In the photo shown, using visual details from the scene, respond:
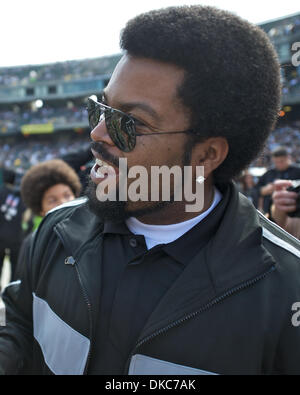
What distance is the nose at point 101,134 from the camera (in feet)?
4.69

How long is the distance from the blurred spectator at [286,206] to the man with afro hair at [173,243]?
39 cm

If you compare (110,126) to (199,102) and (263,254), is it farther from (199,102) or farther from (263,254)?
(263,254)

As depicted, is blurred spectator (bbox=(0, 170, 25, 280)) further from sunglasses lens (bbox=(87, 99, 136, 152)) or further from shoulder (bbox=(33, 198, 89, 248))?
sunglasses lens (bbox=(87, 99, 136, 152))

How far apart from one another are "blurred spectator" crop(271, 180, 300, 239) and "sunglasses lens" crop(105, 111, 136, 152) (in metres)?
0.87

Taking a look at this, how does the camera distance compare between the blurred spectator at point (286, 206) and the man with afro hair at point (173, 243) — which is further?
the blurred spectator at point (286, 206)

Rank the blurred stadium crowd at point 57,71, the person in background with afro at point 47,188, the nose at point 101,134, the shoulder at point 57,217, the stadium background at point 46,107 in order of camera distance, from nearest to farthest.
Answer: the nose at point 101,134 < the shoulder at point 57,217 < the person in background with afro at point 47,188 < the stadium background at point 46,107 < the blurred stadium crowd at point 57,71

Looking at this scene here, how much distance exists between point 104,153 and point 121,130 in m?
0.12

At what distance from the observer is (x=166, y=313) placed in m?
1.23

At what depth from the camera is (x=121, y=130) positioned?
139 cm

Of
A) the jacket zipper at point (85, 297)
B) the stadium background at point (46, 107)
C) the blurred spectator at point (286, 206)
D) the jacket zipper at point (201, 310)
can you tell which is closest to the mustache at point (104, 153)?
the jacket zipper at point (85, 297)

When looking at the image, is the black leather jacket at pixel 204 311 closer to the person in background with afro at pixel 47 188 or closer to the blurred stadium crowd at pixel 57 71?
the person in background with afro at pixel 47 188

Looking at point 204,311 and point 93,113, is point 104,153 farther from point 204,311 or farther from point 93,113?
point 204,311

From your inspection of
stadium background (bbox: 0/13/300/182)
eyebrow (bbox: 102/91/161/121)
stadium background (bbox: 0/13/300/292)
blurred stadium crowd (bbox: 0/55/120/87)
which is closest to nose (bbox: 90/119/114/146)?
eyebrow (bbox: 102/91/161/121)

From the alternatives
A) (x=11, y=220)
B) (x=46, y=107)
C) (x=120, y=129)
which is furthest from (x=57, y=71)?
(x=120, y=129)
